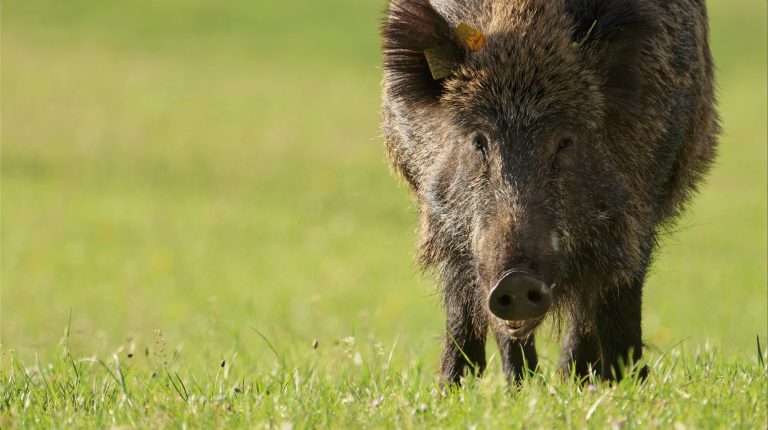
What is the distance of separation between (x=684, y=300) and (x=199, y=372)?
7526mm

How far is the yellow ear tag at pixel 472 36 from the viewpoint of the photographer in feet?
16.1

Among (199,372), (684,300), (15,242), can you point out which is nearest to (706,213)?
(684,300)

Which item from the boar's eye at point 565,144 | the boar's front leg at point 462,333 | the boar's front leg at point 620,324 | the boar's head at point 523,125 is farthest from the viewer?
the boar's front leg at point 620,324

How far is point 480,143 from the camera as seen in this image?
187 inches

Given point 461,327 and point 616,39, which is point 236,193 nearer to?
point 461,327

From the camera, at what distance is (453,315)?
5199 millimetres

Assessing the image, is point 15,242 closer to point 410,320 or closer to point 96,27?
point 410,320

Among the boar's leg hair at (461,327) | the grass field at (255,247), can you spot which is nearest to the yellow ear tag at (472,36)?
the boar's leg hair at (461,327)

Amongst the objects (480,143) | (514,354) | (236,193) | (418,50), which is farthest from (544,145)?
(236,193)

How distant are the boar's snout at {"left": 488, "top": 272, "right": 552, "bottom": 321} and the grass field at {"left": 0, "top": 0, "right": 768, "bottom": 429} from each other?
0.86 feet

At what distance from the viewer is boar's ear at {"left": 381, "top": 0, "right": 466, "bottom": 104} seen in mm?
4988

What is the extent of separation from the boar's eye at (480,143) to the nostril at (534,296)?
87cm

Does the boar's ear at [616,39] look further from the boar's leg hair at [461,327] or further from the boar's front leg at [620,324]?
the boar's leg hair at [461,327]

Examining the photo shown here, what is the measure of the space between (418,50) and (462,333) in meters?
1.28
